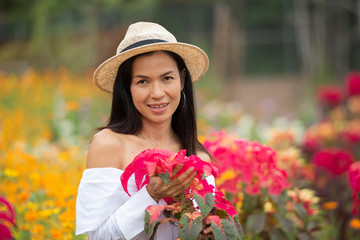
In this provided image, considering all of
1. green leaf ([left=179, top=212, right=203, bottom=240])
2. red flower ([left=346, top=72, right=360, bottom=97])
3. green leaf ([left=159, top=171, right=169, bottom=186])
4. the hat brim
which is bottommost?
red flower ([left=346, top=72, right=360, bottom=97])

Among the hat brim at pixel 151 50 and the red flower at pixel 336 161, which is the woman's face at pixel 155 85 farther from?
the red flower at pixel 336 161

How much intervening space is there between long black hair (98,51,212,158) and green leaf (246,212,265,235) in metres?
0.55

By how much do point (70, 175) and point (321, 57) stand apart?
1270 centimetres

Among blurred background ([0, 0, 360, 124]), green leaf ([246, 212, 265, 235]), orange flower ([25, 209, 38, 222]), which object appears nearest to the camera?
orange flower ([25, 209, 38, 222])

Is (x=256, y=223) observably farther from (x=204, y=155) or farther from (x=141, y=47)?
(x=141, y=47)

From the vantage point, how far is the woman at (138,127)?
166 cm

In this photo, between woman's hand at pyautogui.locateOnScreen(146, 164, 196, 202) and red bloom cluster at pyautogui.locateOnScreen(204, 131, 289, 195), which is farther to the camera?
red bloom cluster at pyautogui.locateOnScreen(204, 131, 289, 195)

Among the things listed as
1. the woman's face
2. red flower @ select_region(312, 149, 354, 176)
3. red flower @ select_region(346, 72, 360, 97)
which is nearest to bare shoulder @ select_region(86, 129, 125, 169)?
the woman's face

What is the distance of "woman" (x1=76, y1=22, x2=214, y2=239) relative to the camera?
5.45 feet

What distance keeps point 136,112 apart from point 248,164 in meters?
0.70

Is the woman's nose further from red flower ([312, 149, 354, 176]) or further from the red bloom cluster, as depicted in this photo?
red flower ([312, 149, 354, 176])

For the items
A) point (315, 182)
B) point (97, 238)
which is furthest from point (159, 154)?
point (315, 182)

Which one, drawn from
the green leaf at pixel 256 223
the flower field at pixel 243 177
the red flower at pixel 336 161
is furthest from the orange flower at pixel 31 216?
the red flower at pixel 336 161

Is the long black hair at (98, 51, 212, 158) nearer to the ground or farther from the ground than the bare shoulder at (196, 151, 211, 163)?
farther from the ground
